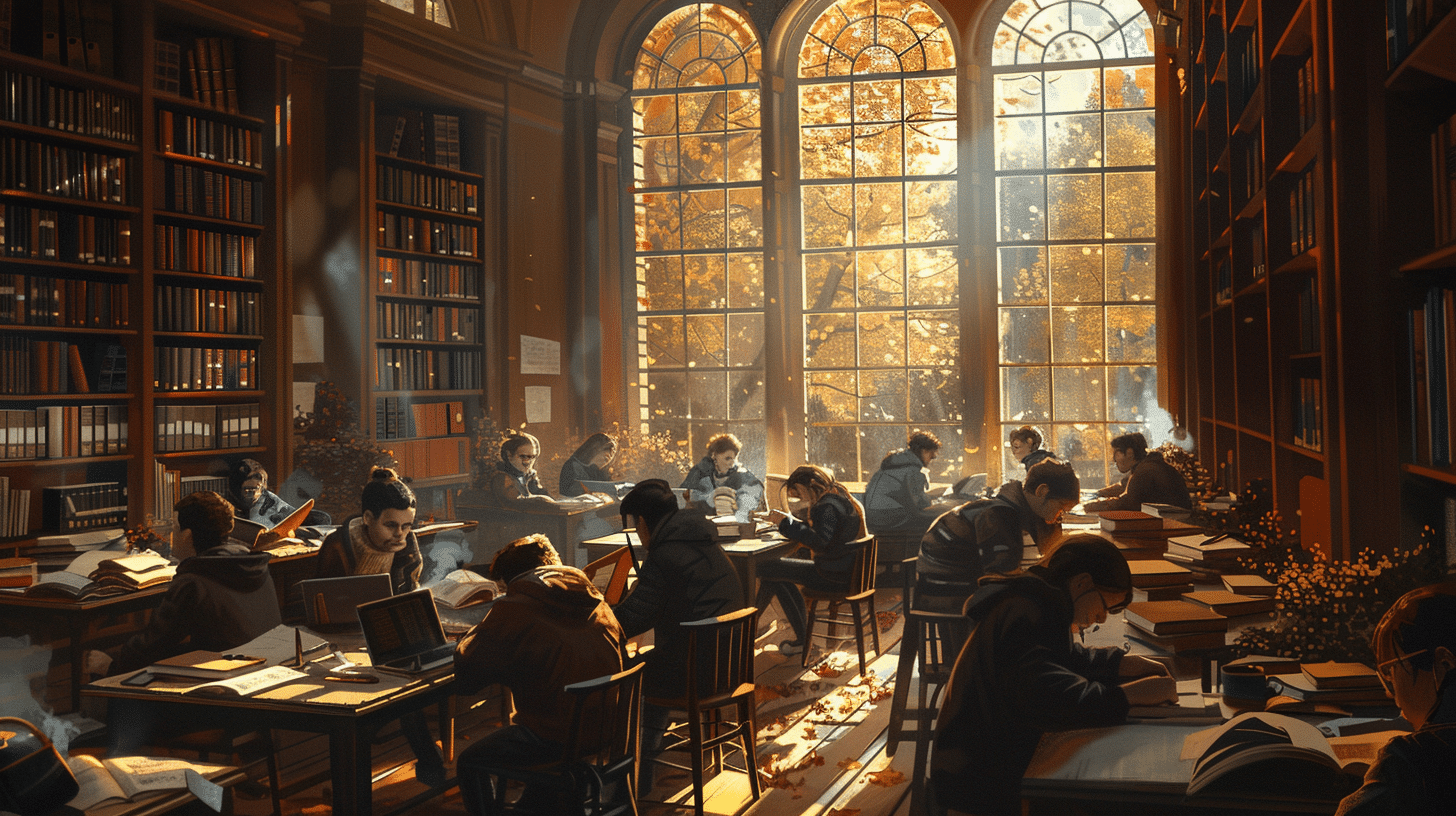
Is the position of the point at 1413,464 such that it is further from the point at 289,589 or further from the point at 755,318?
the point at 755,318

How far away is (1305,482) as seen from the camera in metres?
3.52

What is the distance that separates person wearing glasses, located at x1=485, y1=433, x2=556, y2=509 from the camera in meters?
6.57

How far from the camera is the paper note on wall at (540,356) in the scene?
793 centimetres

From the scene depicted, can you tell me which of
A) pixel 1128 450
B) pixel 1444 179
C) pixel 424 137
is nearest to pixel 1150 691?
pixel 1444 179

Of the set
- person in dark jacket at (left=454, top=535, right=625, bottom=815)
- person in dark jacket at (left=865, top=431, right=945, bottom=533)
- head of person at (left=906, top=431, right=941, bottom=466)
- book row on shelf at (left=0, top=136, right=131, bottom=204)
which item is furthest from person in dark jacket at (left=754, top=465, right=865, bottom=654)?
book row on shelf at (left=0, top=136, right=131, bottom=204)

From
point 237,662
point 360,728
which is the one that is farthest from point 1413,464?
point 237,662

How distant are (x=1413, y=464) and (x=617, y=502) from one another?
5116 millimetres

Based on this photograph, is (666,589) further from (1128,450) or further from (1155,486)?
(1128,450)

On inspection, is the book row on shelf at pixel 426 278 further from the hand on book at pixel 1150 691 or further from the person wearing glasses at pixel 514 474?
the hand on book at pixel 1150 691

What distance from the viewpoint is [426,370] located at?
720cm

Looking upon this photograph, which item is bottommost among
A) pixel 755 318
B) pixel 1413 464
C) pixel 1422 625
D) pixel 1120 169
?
pixel 1422 625

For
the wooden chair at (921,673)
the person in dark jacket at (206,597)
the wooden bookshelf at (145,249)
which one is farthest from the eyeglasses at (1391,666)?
the wooden bookshelf at (145,249)

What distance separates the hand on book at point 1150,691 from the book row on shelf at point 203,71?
569 centimetres

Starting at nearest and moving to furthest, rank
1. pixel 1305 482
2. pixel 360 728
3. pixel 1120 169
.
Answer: pixel 360 728 → pixel 1305 482 → pixel 1120 169
